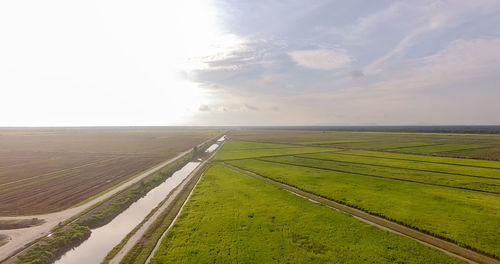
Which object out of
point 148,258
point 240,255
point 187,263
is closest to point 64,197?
point 148,258

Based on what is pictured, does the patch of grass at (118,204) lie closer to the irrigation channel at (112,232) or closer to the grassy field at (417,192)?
the irrigation channel at (112,232)

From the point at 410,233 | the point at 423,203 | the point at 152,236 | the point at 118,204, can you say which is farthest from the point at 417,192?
the point at 118,204

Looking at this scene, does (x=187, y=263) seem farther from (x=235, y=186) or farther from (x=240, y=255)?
(x=235, y=186)

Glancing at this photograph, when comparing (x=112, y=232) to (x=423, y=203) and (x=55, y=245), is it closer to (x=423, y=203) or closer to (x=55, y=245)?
(x=55, y=245)

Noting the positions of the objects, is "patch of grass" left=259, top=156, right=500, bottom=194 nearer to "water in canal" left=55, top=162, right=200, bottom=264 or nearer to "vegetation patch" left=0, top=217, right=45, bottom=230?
"water in canal" left=55, top=162, right=200, bottom=264

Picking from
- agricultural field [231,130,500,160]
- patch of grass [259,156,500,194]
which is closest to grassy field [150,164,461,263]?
patch of grass [259,156,500,194]
